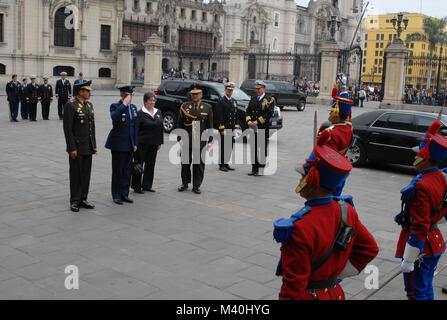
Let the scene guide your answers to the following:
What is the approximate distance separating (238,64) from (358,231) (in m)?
35.7

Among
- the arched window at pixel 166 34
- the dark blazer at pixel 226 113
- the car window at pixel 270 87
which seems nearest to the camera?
the dark blazer at pixel 226 113

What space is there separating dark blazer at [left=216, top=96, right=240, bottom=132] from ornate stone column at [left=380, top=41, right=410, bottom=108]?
70.8 ft

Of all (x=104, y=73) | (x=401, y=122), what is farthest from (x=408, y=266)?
(x=104, y=73)

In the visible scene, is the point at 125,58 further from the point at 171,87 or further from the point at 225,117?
the point at 225,117

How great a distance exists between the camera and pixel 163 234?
685 cm

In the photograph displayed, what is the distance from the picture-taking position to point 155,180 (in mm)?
10273

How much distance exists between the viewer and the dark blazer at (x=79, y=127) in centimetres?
762

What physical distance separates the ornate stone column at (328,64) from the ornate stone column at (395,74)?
4082 mm

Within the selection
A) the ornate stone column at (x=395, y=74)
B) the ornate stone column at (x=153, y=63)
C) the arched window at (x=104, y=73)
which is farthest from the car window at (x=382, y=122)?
the arched window at (x=104, y=73)

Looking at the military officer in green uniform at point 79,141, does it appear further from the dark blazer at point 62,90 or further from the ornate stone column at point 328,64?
the ornate stone column at point 328,64

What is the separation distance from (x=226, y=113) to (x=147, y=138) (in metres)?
3.30

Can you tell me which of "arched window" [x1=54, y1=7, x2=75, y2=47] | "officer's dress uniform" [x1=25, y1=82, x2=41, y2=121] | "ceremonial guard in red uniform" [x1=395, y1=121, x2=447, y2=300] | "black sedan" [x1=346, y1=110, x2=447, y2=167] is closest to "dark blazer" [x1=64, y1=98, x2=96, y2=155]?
"ceremonial guard in red uniform" [x1=395, y1=121, x2=447, y2=300]

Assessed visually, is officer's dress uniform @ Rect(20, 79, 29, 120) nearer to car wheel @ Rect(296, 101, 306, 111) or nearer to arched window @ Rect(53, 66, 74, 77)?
car wheel @ Rect(296, 101, 306, 111)
